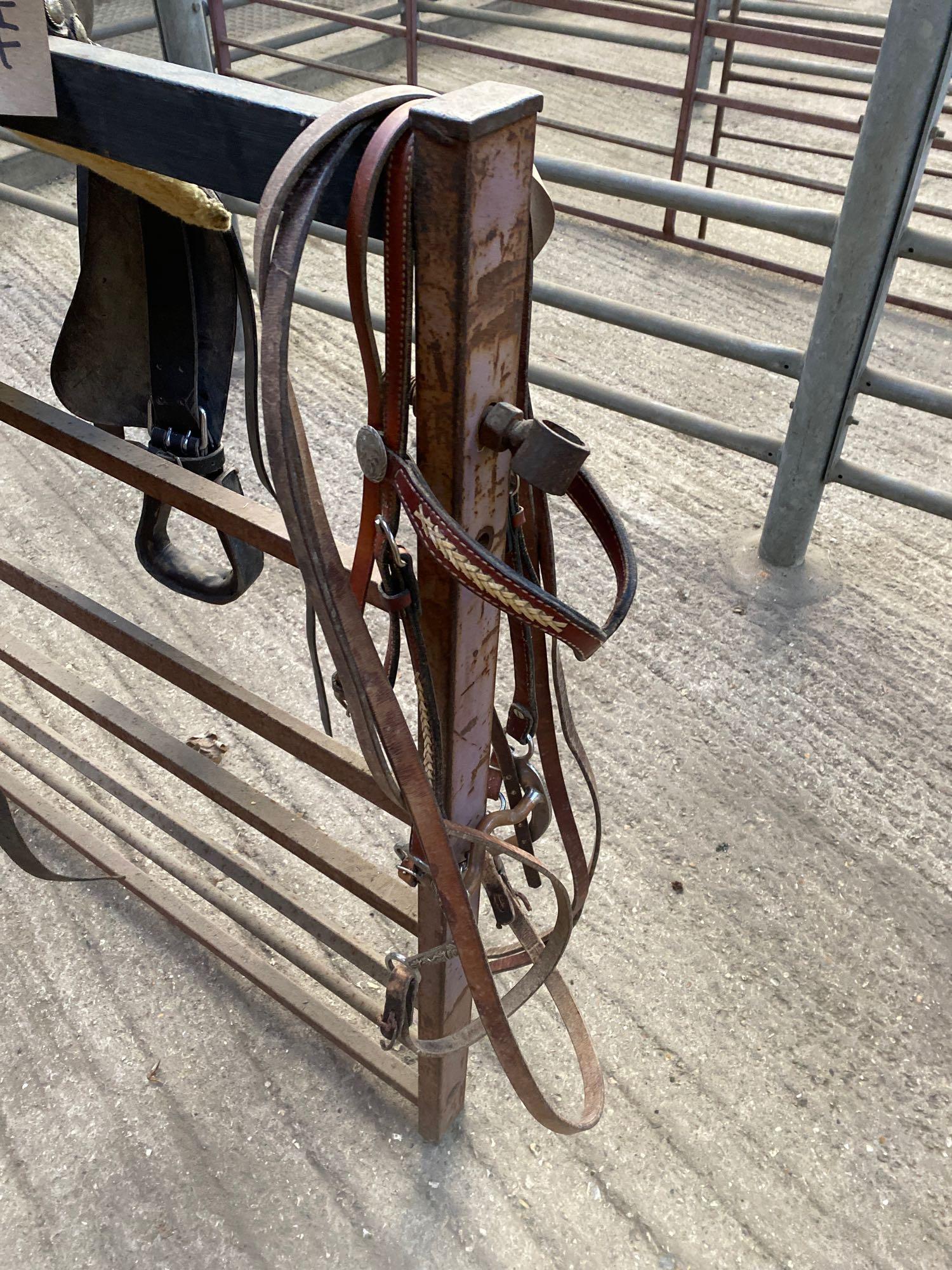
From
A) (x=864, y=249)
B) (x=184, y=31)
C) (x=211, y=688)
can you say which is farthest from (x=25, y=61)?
(x=184, y=31)

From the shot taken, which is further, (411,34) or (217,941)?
(411,34)

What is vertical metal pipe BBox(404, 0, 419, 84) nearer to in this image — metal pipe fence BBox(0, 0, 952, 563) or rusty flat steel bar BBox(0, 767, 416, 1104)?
metal pipe fence BBox(0, 0, 952, 563)

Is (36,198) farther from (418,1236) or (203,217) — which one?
(418,1236)

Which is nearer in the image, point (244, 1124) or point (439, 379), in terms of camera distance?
→ point (439, 379)

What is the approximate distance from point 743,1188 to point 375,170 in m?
1.38

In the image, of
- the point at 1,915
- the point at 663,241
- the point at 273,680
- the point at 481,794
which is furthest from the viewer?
the point at 663,241

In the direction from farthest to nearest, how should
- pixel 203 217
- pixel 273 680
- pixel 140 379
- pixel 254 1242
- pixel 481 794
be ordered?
1. pixel 273 680
2. pixel 254 1242
3. pixel 140 379
4. pixel 481 794
5. pixel 203 217

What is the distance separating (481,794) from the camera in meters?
0.94

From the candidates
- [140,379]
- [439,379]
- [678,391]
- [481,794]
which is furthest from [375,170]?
[678,391]

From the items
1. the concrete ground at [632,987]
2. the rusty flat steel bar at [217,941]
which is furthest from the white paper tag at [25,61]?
the concrete ground at [632,987]

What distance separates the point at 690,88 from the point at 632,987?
11.2 feet

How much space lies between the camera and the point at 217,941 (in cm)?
152

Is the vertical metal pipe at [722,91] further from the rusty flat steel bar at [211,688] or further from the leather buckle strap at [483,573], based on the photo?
the leather buckle strap at [483,573]

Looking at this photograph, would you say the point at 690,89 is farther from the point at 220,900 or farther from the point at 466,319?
the point at 466,319
